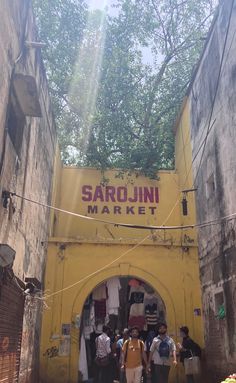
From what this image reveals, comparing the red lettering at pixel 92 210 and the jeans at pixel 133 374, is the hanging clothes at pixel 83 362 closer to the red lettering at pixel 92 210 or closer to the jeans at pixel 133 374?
the jeans at pixel 133 374

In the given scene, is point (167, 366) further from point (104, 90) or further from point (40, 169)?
point (104, 90)

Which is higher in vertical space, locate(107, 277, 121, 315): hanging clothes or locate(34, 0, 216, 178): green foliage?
locate(34, 0, 216, 178): green foliage

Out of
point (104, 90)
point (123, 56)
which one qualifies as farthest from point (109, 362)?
point (123, 56)

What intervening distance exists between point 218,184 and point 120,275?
4.39m

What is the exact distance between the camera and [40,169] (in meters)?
10.3

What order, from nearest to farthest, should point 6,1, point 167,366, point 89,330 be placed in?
point 6,1 < point 167,366 < point 89,330

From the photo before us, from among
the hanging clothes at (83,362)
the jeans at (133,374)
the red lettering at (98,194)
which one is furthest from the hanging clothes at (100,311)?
the jeans at (133,374)

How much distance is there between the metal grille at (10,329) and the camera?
7.03 meters

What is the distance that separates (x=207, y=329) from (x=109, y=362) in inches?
95.6

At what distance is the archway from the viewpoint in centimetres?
1194

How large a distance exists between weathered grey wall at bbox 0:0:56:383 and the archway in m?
1.25

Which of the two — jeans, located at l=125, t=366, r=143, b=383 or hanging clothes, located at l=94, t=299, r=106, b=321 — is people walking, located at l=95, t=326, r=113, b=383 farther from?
hanging clothes, located at l=94, t=299, r=106, b=321

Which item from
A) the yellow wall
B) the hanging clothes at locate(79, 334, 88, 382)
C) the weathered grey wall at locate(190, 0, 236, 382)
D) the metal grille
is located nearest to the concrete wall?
the yellow wall

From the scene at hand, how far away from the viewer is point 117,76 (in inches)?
704
